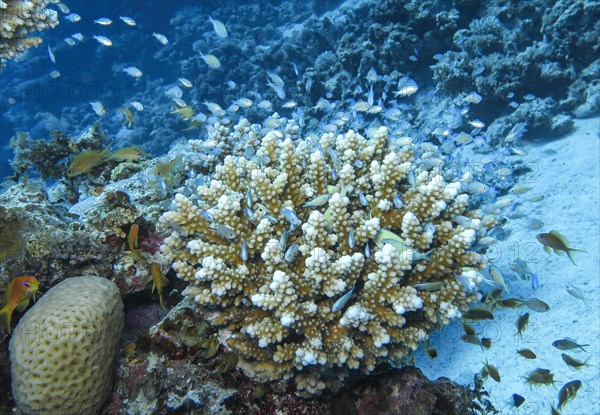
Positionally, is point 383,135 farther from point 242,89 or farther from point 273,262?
point 242,89

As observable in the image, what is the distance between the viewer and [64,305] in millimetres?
2602

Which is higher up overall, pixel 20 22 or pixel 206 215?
pixel 20 22

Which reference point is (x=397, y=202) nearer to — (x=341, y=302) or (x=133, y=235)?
(x=341, y=302)

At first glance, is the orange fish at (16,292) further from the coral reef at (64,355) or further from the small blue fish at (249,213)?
the small blue fish at (249,213)

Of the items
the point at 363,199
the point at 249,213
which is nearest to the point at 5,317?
the point at 249,213

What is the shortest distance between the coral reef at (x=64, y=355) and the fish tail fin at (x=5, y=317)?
263 mm

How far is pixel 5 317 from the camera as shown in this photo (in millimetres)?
2779

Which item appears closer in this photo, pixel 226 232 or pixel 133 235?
pixel 226 232

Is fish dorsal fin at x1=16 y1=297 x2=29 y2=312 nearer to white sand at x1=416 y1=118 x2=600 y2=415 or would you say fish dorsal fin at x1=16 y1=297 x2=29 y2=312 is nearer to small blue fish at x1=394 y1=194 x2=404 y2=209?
small blue fish at x1=394 y1=194 x2=404 y2=209

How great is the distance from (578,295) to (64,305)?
535 cm

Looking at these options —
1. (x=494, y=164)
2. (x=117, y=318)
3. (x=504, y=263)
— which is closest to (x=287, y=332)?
(x=117, y=318)

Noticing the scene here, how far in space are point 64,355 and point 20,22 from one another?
3.40 metres

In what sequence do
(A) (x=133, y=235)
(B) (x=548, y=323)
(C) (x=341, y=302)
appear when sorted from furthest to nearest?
1. (B) (x=548, y=323)
2. (A) (x=133, y=235)
3. (C) (x=341, y=302)

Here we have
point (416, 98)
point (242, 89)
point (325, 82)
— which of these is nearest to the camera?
point (416, 98)
